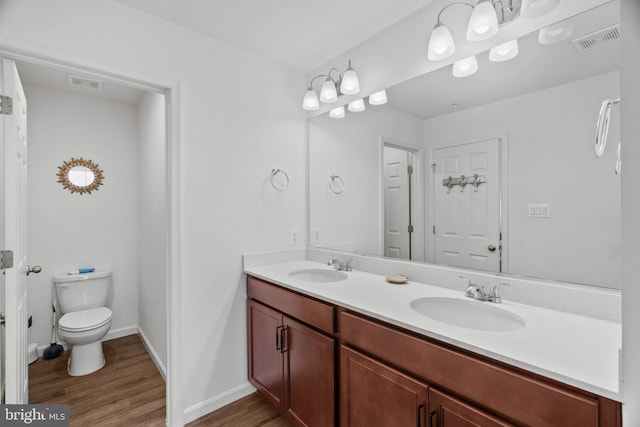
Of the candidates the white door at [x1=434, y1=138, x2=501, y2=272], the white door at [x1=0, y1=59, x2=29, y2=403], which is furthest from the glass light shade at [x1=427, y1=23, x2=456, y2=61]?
the white door at [x1=0, y1=59, x2=29, y2=403]

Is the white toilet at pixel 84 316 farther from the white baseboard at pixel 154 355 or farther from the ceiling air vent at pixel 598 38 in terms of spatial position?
the ceiling air vent at pixel 598 38

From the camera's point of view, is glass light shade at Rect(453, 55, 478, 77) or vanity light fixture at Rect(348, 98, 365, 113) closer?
glass light shade at Rect(453, 55, 478, 77)

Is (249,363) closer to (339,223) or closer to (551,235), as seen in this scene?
(339,223)

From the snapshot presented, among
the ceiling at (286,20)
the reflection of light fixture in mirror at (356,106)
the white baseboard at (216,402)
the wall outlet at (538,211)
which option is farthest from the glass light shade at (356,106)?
the white baseboard at (216,402)

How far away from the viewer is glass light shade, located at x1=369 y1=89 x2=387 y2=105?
6.24ft

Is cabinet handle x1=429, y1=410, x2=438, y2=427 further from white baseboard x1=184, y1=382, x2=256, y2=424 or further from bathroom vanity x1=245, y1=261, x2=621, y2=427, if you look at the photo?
white baseboard x1=184, y1=382, x2=256, y2=424

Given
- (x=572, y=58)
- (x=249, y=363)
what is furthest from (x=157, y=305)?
(x=572, y=58)

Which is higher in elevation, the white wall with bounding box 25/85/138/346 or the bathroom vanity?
the white wall with bounding box 25/85/138/346

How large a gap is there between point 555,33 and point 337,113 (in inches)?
51.6

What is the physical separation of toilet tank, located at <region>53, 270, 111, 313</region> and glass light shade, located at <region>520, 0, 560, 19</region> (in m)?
3.54

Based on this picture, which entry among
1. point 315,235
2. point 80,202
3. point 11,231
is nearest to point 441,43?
point 315,235

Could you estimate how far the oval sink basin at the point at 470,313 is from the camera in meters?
1.22

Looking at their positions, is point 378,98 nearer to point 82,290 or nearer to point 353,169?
point 353,169

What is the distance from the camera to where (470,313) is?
135 centimetres
